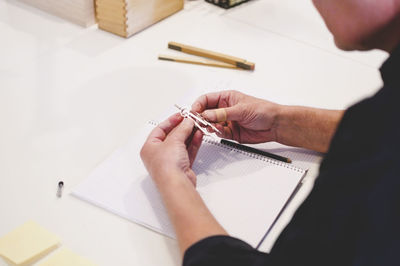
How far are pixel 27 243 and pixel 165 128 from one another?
1.07ft

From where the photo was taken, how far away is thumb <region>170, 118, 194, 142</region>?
906mm

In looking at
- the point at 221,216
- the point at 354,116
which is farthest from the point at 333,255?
the point at 221,216

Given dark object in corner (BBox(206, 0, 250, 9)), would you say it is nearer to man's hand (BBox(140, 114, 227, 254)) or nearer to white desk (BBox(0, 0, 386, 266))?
white desk (BBox(0, 0, 386, 266))

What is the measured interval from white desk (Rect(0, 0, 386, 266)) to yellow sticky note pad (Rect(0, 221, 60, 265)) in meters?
0.02

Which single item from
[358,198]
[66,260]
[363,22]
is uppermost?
[363,22]

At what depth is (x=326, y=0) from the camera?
2.49 feet

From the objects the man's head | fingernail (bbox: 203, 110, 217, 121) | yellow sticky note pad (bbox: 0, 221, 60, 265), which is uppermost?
the man's head

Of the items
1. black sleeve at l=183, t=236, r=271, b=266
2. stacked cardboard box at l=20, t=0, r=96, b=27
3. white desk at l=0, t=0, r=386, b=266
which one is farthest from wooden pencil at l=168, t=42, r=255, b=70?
black sleeve at l=183, t=236, r=271, b=266

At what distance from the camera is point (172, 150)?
0.88m

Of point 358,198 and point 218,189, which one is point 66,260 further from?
point 358,198

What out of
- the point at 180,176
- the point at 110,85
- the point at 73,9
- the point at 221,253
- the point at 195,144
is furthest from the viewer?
the point at 73,9

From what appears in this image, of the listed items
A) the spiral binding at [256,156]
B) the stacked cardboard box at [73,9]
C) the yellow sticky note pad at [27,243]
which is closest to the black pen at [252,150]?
the spiral binding at [256,156]

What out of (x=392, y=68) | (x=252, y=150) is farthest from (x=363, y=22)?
(x=252, y=150)

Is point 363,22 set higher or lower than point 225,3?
higher
